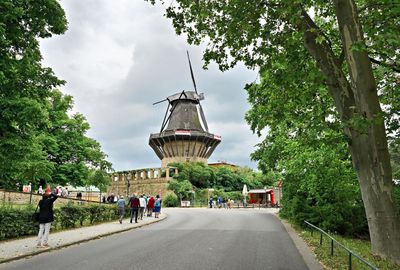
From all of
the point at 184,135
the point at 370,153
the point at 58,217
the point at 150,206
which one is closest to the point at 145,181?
the point at 184,135

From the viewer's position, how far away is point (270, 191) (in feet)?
196

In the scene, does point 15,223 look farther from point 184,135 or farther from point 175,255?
point 184,135

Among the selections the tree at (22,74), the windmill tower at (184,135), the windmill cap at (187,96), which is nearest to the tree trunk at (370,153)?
the tree at (22,74)

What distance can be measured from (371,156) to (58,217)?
14670 millimetres

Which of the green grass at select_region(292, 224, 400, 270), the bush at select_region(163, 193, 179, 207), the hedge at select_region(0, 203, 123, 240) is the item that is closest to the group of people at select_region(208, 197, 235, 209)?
the bush at select_region(163, 193, 179, 207)

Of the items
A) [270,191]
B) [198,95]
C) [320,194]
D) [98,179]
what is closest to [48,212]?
[320,194]

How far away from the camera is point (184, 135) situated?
6988cm

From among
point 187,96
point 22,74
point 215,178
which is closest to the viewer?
point 22,74

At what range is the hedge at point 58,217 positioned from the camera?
46.7 ft

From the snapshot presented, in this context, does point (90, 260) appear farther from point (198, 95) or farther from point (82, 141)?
point (198, 95)

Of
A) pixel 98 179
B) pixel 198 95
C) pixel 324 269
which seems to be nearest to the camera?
pixel 324 269

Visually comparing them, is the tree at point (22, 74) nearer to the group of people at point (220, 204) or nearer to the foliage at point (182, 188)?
the group of people at point (220, 204)

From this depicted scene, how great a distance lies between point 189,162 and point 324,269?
57.2 meters

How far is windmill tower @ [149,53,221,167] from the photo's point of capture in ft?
232
